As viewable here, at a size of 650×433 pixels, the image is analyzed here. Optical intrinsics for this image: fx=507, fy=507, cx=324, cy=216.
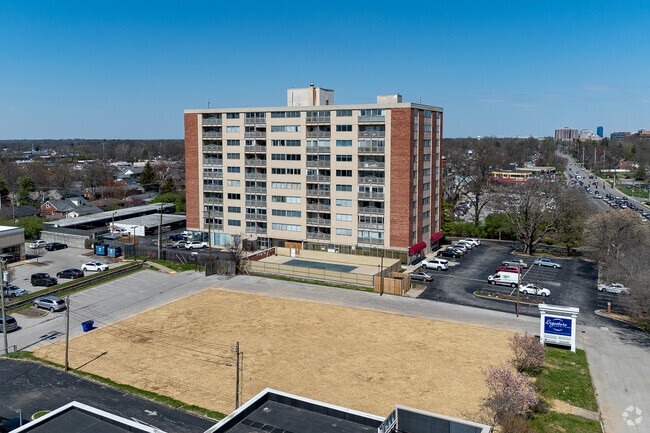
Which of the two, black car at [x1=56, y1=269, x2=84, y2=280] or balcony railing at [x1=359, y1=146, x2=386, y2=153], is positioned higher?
balcony railing at [x1=359, y1=146, x2=386, y2=153]

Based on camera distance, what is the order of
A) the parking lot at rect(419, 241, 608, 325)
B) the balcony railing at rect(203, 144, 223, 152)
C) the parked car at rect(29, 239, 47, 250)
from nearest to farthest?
the parking lot at rect(419, 241, 608, 325)
the parked car at rect(29, 239, 47, 250)
the balcony railing at rect(203, 144, 223, 152)

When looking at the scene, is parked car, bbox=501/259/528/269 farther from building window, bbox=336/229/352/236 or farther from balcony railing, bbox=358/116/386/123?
balcony railing, bbox=358/116/386/123

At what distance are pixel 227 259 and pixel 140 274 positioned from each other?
1030 cm

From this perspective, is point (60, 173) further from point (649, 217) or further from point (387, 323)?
point (649, 217)

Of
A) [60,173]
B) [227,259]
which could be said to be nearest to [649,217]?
[227,259]

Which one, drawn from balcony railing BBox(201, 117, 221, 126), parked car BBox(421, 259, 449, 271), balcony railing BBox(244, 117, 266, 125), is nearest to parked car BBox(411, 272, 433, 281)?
parked car BBox(421, 259, 449, 271)

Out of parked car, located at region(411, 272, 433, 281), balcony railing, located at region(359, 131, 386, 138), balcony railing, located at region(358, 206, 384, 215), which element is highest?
balcony railing, located at region(359, 131, 386, 138)

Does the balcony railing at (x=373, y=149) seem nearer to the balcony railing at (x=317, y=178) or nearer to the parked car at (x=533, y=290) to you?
the balcony railing at (x=317, y=178)

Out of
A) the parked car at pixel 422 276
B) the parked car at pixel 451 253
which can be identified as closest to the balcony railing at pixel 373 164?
the parked car at pixel 422 276

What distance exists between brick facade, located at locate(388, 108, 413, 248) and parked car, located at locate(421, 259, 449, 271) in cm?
332

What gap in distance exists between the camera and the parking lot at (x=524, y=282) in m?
48.5

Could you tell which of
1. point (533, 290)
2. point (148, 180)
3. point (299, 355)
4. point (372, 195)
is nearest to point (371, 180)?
point (372, 195)

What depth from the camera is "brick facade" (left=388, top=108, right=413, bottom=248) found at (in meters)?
59.7

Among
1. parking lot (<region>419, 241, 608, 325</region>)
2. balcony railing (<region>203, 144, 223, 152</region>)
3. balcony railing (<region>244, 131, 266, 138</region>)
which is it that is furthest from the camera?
balcony railing (<region>203, 144, 223, 152</region>)
